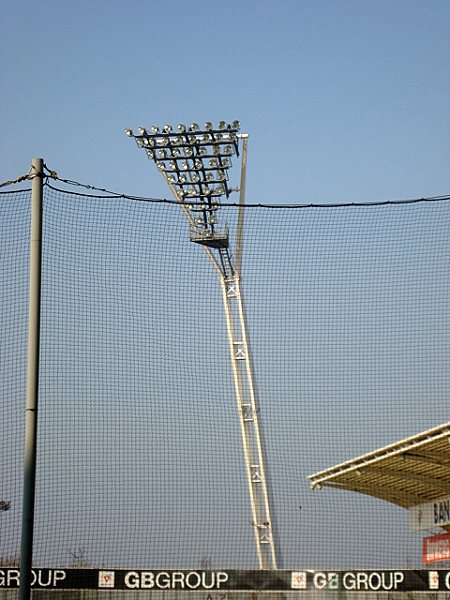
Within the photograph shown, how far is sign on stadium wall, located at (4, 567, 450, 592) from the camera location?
34.4 feet

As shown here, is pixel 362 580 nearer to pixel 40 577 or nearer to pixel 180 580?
pixel 180 580

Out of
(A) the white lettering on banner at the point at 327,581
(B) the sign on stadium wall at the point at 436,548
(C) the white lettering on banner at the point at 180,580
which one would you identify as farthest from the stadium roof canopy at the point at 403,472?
(C) the white lettering on banner at the point at 180,580

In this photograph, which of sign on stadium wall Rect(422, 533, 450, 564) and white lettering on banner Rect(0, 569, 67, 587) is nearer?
white lettering on banner Rect(0, 569, 67, 587)

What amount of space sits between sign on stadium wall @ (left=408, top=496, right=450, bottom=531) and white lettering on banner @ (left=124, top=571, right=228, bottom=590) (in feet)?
14.5

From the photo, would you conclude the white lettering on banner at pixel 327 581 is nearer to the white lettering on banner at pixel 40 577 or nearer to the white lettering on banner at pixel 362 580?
the white lettering on banner at pixel 362 580

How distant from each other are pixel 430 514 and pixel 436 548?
1.63m

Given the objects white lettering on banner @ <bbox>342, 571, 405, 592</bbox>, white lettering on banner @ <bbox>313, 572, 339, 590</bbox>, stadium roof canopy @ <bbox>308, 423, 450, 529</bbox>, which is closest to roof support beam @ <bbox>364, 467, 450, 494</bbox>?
stadium roof canopy @ <bbox>308, 423, 450, 529</bbox>

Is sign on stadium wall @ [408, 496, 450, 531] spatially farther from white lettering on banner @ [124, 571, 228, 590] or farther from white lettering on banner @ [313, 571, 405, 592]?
white lettering on banner @ [124, 571, 228, 590]

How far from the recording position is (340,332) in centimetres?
959

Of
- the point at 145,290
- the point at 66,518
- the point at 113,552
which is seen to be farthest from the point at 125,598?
the point at 145,290

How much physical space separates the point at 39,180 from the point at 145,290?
9.35 ft

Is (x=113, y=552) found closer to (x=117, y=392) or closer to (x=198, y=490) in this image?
(x=198, y=490)

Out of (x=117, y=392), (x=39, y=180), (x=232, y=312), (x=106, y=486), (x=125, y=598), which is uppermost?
(x=232, y=312)

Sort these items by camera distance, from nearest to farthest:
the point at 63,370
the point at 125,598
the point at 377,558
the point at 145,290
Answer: the point at 63,370 < the point at 145,290 < the point at 377,558 < the point at 125,598
